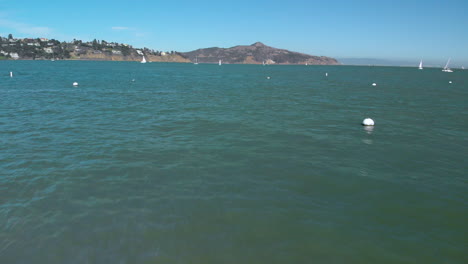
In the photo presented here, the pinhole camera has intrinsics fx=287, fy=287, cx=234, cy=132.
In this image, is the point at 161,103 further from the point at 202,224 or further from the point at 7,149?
the point at 202,224

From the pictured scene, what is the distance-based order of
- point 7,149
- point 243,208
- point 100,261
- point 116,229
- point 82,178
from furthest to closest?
point 7,149
point 82,178
point 243,208
point 116,229
point 100,261

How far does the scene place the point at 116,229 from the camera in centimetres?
1062

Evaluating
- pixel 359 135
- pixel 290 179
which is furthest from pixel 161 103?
pixel 290 179

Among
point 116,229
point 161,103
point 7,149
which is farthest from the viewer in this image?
point 161,103

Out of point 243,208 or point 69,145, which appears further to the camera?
point 69,145

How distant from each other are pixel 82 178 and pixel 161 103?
88.4 ft

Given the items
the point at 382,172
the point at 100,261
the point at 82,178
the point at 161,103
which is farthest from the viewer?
the point at 161,103

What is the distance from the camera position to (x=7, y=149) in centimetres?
1897

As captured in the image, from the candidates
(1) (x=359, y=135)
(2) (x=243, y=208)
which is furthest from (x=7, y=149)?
(1) (x=359, y=135)

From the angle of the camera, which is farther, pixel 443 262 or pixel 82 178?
pixel 82 178

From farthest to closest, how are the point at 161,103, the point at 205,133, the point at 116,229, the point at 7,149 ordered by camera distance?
the point at 161,103 → the point at 205,133 → the point at 7,149 → the point at 116,229

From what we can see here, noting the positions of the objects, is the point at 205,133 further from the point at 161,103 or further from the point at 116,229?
the point at 161,103

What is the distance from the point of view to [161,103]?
1607 inches

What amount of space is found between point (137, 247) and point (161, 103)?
32858 mm
